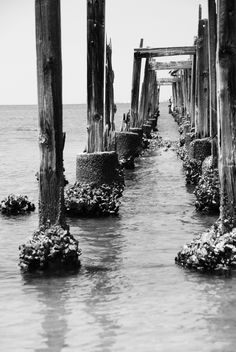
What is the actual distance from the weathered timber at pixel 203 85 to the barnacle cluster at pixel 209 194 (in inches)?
146

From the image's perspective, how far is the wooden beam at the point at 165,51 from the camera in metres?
21.2

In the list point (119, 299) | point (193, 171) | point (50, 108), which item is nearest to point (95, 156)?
point (50, 108)

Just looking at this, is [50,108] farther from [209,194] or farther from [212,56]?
[212,56]

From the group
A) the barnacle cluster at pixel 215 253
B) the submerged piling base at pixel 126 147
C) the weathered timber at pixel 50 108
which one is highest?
the weathered timber at pixel 50 108

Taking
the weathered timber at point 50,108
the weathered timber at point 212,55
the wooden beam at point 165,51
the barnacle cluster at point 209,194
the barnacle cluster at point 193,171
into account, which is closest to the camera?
the weathered timber at point 50,108

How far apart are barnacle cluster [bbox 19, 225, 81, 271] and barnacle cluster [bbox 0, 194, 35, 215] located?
4.43 metres

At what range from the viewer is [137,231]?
9828 mm

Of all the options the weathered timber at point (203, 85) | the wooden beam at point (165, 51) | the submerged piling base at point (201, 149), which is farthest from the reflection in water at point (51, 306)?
the wooden beam at point (165, 51)

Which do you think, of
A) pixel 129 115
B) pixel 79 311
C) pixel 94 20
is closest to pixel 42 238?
pixel 79 311

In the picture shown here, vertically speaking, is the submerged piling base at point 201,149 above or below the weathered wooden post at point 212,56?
below

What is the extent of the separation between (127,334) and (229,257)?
6.41 ft

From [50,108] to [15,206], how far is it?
4.94 m

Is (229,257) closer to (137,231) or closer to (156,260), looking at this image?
(156,260)

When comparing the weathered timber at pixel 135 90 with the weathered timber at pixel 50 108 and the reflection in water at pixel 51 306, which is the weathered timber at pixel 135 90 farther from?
the reflection in water at pixel 51 306
